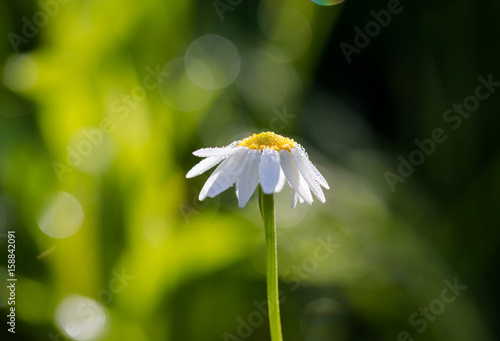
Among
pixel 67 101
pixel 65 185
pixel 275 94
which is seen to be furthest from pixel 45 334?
pixel 275 94

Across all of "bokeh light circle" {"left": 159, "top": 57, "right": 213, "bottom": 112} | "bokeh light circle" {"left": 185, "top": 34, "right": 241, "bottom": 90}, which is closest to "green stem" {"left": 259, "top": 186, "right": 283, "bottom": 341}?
"bokeh light circle" {"left": 159, "top": 57, "right": 213, "bottom": 112}

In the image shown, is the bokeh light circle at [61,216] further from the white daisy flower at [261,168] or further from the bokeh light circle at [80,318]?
the white daisy flower at [261,168]

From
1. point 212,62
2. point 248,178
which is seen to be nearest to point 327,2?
point 212,62

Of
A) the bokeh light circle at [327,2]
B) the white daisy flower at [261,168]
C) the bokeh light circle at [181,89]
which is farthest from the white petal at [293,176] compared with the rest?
the bokeh light circle at [327,2]


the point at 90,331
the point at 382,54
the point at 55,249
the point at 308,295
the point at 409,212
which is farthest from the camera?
the point at 382,54

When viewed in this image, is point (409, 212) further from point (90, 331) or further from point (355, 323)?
point (90, 331)

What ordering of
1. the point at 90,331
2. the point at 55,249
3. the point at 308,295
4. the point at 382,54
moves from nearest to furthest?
the point at 90,331
the point at 55,249
the point at 308,295
the point at 382,54
